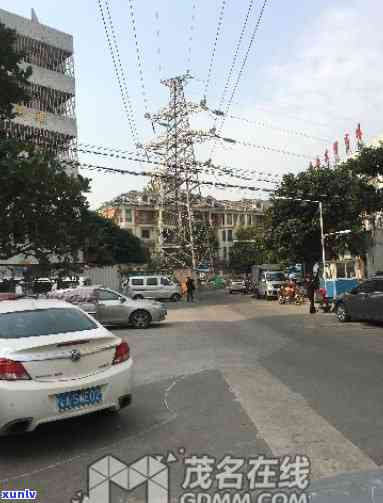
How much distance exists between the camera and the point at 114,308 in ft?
56.6

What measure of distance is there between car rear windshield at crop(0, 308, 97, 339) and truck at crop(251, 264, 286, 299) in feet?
99.7

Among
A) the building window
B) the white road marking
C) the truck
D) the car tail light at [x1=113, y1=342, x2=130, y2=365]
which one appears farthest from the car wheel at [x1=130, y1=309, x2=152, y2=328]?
the building window

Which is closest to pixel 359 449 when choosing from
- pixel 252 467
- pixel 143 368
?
pixel 252 467

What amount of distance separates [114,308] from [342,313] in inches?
302

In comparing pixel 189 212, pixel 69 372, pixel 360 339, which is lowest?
pixel 360 339

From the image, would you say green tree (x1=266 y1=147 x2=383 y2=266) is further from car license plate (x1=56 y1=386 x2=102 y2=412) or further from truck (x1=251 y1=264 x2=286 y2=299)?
car license plate (x1=56 y1=386 x2=102 y2=412)

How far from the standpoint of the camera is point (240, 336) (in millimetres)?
14055

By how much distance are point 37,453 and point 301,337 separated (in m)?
9.50

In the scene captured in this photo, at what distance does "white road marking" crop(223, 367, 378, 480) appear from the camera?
4422mm

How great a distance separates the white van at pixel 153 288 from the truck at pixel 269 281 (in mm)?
6220

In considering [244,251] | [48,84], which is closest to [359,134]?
[48,84]

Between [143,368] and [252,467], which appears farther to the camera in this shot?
[143,368]

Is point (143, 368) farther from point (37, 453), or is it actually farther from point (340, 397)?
→ point (37, 453)

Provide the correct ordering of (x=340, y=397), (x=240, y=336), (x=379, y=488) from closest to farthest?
(x=379, y=488) → (x=340, y=397) → (x=240, y=336)
